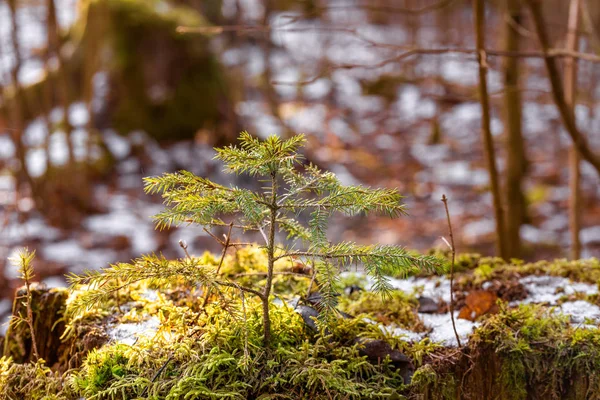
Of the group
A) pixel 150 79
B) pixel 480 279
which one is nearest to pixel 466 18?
pixel 150 79

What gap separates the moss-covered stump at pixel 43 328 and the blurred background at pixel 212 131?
6.47ft

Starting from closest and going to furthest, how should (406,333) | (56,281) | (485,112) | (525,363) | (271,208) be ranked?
(271,208) < (525,363) < (406,333) < (485,112) < (56,281)

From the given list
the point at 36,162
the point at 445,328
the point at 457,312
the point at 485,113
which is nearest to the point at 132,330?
the point at 445,328

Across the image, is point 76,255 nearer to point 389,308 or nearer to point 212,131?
point 212,131

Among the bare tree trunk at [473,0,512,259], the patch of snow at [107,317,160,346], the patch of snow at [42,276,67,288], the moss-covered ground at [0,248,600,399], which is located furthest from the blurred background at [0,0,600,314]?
the patch of snow at [107,317,160,346]

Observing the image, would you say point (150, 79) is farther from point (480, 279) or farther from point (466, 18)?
point (466, 18)

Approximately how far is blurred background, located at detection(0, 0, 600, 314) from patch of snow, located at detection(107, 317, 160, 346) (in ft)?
6.30

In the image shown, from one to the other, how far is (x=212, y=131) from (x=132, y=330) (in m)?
8.48

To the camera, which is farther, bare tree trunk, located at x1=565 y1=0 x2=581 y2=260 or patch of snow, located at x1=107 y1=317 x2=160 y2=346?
bare tree trunk, located at x1=565 y1=0 x2=581 y2=260

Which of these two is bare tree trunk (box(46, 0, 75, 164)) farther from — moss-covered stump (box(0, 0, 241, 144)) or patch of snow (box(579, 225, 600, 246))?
patch of snow (box(579, 225, 600, 246))

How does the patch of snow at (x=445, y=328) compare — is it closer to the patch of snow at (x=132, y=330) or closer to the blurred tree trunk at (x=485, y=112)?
the patch of snow at (x=132, y=330)

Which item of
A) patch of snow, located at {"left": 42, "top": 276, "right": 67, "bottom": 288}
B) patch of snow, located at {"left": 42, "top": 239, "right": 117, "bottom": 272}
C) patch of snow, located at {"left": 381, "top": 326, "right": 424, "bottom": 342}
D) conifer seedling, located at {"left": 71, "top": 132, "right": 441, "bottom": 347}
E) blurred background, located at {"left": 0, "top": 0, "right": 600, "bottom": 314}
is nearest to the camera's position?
conifer seedling, located at {"left": 71, "top": 132, "right": 441, "bottom": 347}

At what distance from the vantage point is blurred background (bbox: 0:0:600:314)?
644 centimetres

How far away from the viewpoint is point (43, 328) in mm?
2162
